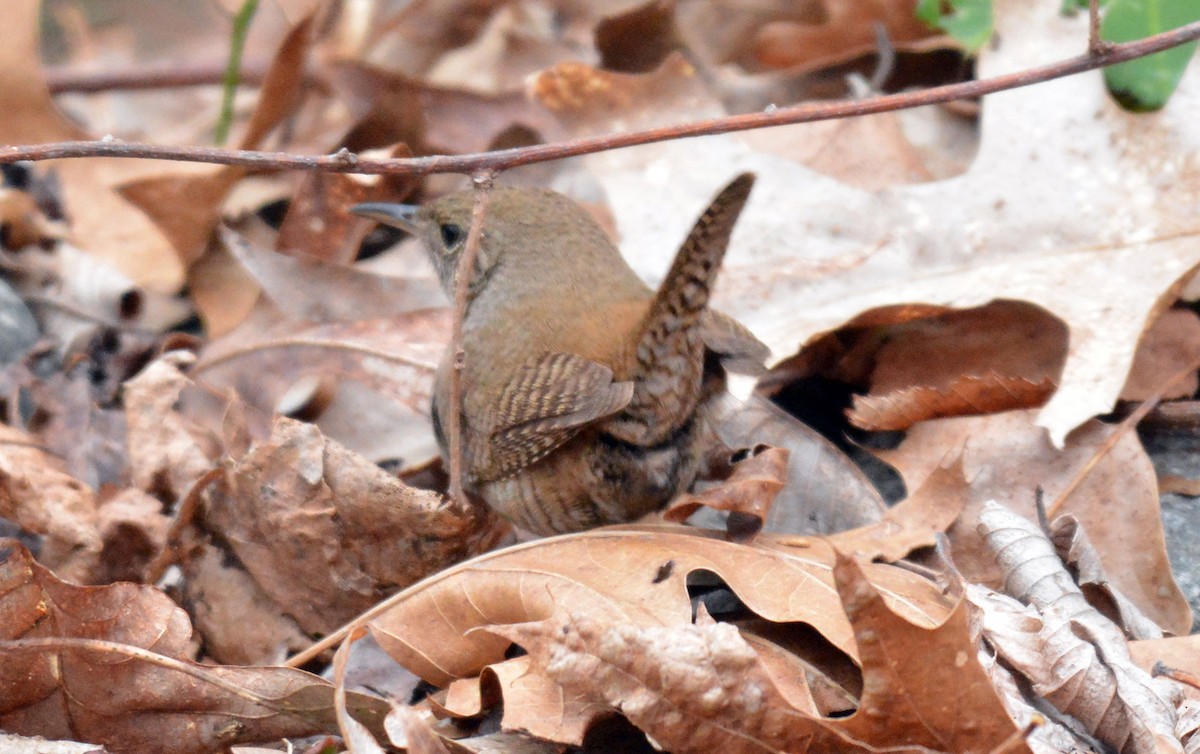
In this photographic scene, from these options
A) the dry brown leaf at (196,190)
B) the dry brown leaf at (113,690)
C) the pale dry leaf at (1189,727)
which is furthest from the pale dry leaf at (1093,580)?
the dry brown leaf at (196,190)

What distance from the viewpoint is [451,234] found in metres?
3.48

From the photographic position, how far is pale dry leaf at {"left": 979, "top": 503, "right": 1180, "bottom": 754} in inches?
87.8

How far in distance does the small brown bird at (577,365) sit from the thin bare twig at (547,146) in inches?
11.4

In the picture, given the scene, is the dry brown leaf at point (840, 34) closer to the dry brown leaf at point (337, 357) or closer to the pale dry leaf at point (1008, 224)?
the pale dry leaf at point (1008, 224)

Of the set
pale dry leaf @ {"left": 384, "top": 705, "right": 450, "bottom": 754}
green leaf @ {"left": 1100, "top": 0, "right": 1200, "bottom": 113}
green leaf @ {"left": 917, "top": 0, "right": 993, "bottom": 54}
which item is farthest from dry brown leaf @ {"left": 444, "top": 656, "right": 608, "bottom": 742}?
green leaf @ {"left": 917, "top": 0, "right": 993, "bottom": 54}

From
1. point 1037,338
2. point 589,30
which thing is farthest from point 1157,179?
point 589,30

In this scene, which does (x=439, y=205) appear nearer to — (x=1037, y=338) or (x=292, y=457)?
(x=292, y=457)

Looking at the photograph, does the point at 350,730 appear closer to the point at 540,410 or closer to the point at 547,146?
the point at 540,410

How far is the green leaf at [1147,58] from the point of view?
11.8 feet

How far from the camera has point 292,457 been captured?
2975mm

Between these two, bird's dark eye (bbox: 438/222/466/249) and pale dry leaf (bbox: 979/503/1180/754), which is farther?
bird's dark eye (bbox: 438/222/466/249)

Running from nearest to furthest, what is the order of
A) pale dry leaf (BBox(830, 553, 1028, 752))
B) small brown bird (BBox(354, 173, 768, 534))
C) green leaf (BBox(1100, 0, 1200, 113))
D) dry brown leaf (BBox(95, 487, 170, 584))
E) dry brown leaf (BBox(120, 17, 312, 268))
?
pale dry leaf (BBox(830, 553, 1028, 752)) → small brown bird (BBox(354, 173, 768, 534)) → dry brown leaf (BBox(95, 487, 170, 584)) → green leaf (BBox(1100, 0, 1200, 113)) → dry brown leaf (BBox(120, 17, 312, 268))

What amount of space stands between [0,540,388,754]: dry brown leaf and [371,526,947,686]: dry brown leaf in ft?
0.93

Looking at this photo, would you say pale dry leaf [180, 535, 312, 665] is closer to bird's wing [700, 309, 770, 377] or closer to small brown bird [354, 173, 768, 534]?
small brown bird [354, 173, 768, 534]
